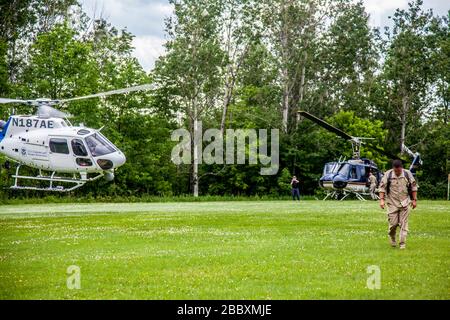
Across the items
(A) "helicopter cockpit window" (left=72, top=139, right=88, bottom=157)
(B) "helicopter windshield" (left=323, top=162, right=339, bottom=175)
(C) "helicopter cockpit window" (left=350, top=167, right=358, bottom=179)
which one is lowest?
(C) "helicopter cockpit window" (left=350, top=167, right=358, bottom=179)

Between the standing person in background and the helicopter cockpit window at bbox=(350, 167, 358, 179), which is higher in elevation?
the helicopter cockpit window at bbox=(350, 167, 358, 179)

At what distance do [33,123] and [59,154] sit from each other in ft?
6.35

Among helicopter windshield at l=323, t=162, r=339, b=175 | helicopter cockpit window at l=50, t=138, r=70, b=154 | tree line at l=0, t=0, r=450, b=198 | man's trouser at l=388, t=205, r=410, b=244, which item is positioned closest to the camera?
man's trouser at l=388, t=205, r=410, b=244

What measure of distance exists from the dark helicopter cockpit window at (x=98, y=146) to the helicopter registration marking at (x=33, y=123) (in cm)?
193

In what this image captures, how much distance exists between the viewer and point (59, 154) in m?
30.3

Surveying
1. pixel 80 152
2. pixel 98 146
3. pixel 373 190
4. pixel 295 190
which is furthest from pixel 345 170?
pixel 80 152

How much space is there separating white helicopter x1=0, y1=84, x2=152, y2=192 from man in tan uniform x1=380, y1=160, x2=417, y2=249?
50.8 ft

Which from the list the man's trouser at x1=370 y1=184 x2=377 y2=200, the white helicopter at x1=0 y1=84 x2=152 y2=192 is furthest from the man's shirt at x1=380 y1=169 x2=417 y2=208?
the man's trouser at x1=370 y1=184 x2=377 y2=200

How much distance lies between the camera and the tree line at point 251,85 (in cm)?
6619

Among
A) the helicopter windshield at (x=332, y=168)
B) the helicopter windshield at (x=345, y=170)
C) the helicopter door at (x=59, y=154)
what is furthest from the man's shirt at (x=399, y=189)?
the helicopter windshield at (x=332, y=168)

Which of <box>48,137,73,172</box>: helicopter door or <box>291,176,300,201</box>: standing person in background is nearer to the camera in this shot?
<box>48,137,73,172</box>: helicopter door

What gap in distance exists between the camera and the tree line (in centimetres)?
6619

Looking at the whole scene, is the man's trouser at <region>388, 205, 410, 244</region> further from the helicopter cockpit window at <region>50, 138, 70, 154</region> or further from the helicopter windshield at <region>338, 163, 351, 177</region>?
the helicopter windshield at <region>338, 163, 351, 177</region>
